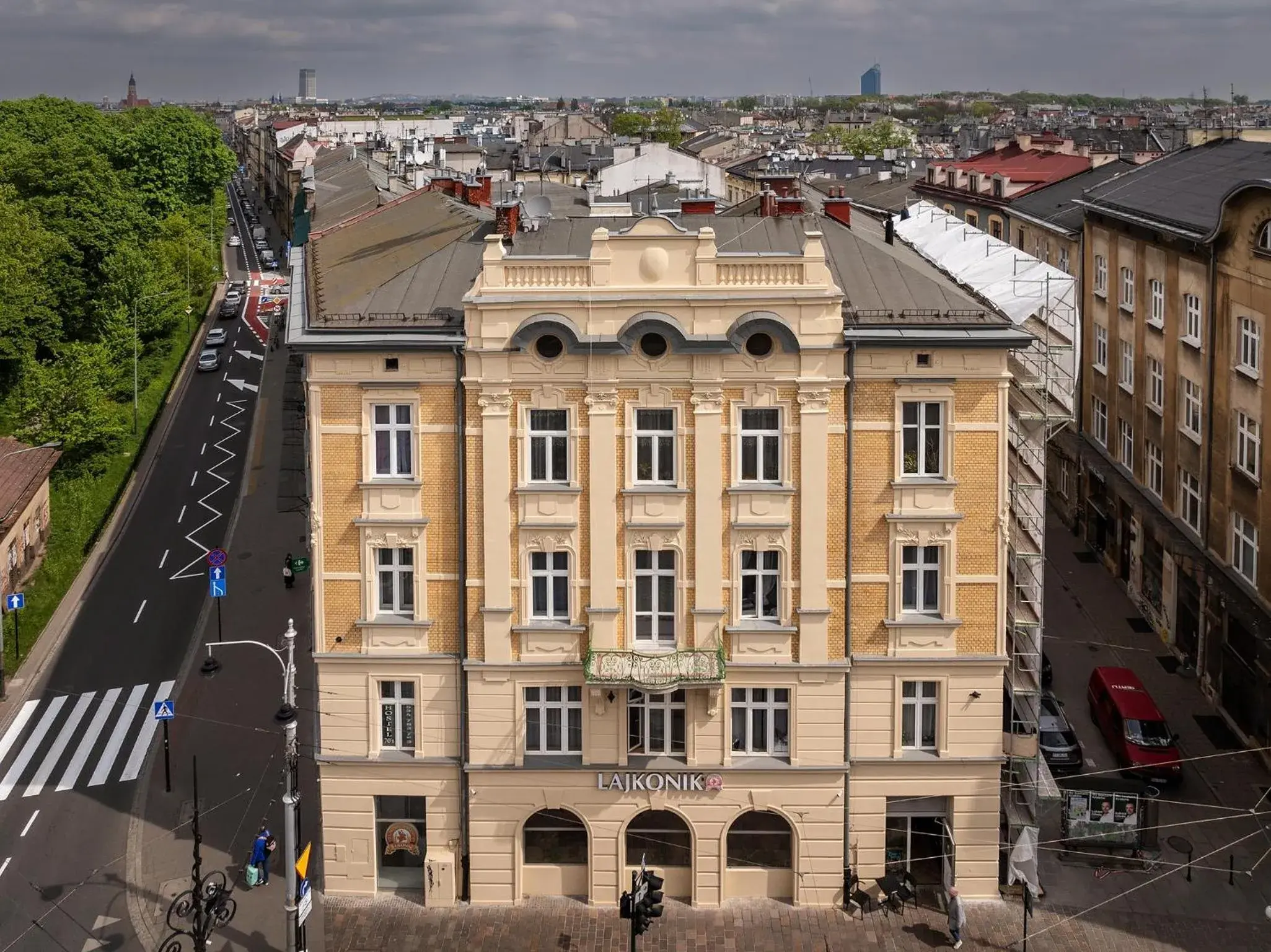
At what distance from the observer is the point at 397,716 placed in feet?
105

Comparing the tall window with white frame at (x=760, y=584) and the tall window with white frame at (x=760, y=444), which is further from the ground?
the tall window with white frame at (x=760, y=444)

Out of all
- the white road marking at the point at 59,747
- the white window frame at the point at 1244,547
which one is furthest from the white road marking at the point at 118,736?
the white window frame at the point at 1244,547

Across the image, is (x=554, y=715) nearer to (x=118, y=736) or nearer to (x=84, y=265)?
(x=118, y=736)

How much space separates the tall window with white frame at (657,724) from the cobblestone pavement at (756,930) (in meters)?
3.78

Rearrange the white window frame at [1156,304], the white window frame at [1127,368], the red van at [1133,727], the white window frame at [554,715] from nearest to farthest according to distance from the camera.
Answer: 1. the white window frame at [554,715]
2. the red van at [1133,727]
3. the white window frame at [1156,304]
4. the white window frame at [1127,368]

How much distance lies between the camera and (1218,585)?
133 feet

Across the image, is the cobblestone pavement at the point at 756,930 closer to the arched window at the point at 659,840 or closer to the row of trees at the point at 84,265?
the arched window at the point at 659,840

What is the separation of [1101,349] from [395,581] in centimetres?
3495

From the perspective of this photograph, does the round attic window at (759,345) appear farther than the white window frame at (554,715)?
No

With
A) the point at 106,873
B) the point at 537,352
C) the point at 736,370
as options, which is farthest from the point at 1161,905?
the point at 106,873

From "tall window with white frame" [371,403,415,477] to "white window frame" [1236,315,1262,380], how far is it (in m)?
24.4

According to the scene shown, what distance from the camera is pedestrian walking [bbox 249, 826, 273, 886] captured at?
32938 mm

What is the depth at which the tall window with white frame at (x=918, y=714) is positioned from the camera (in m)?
31.4

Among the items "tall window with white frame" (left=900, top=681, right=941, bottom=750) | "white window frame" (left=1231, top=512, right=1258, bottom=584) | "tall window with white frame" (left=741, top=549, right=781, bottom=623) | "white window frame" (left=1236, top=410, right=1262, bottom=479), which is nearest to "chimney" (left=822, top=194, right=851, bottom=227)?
"white window frame" (left=1236, top=410, right=1262, bottom=479)
